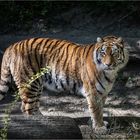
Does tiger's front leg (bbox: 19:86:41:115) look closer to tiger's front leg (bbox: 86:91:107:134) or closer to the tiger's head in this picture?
tiger's front leg (bbox: 86:91:107:134)

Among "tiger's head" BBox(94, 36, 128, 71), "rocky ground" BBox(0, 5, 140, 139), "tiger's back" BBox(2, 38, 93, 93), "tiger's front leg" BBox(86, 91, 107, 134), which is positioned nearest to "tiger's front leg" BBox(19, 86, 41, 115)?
"tiger's back" BBox(2, 38, 93, 93)

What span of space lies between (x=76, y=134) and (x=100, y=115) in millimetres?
1223

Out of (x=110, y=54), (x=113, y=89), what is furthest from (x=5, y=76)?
(x=113, y=89)

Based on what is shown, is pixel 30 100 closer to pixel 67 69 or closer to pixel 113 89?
pixel 67 69

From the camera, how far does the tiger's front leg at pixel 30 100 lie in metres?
6.63

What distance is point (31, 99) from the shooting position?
6.69 meters

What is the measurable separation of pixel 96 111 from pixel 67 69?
0.60m

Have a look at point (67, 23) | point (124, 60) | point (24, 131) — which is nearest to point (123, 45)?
point (124, 60)

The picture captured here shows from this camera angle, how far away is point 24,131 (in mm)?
5285

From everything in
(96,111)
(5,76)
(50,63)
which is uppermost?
(50,63)

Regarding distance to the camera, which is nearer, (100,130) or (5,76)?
(100,130)

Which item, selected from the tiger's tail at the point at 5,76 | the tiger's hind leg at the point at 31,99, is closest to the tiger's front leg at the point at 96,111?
the tiger's hind leg at the point at 31,99

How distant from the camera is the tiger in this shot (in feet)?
21.2

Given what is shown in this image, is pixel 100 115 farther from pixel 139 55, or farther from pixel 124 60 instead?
pixel 139 55
